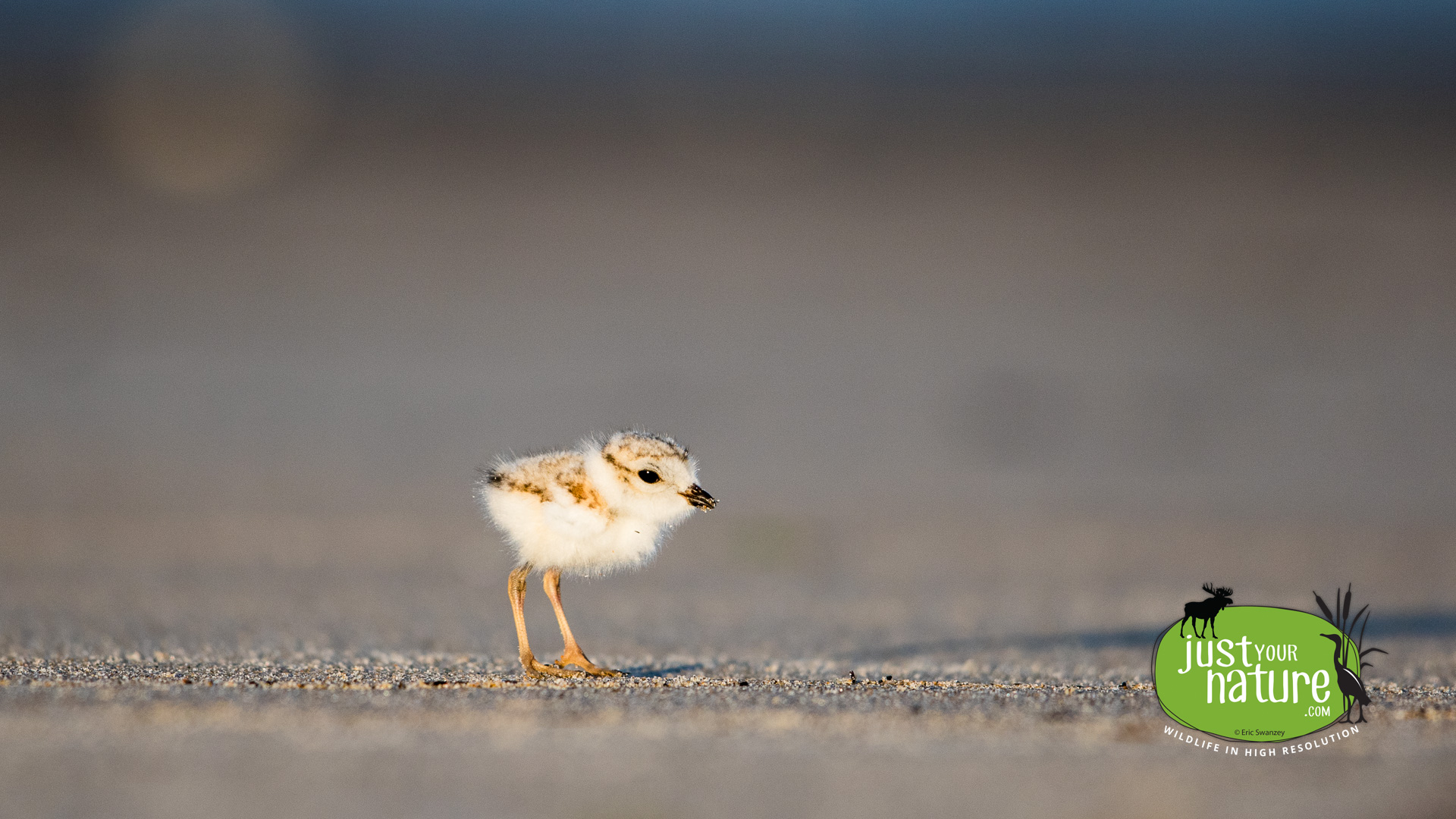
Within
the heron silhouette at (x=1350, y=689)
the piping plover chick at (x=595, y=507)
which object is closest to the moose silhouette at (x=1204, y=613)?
the heron silhouette at (x=1350, y=689)

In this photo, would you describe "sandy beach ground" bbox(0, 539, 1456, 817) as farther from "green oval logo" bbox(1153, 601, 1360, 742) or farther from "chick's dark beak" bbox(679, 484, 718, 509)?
"chick's dark beak" bbox(679, 484, 718, 509)

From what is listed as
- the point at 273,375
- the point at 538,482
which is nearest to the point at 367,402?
the point at 273,375

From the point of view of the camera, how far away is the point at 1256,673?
368 cm

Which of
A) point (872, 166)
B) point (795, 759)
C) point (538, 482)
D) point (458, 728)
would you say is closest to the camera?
point (795, 759)

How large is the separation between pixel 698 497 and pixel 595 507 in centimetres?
32

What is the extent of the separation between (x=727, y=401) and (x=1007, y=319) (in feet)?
10.8

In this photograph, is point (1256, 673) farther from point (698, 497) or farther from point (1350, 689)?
point (698, 497)

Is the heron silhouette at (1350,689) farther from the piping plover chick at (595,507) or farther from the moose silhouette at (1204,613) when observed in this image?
the piping plover chick at (595,507)

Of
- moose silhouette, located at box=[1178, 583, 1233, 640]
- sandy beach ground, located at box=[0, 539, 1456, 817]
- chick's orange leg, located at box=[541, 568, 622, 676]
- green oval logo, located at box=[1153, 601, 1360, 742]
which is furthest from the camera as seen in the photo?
chick's orange leg, located at box=[541, 568, 622, 676]

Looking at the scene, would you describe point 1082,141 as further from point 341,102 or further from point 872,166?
point 341,102

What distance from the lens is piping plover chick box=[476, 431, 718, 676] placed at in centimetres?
441

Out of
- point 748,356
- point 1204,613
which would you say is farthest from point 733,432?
point 1204,613

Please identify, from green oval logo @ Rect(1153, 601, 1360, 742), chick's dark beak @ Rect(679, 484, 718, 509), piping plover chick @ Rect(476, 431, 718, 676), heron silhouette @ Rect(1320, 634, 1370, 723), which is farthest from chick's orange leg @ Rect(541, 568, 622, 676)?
heron silhouette @ Rect(1320, 634, 1370, 723)

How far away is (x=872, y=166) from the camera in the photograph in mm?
18406
